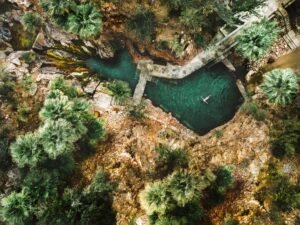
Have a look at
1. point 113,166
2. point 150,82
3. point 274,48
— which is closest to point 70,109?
point 113,166

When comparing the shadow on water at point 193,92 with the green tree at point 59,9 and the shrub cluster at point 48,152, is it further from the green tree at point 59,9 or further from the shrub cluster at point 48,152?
the shrub cluster at point 48,152

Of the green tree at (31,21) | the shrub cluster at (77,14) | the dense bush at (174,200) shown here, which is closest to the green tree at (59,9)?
the shrub cluster at (77,14)

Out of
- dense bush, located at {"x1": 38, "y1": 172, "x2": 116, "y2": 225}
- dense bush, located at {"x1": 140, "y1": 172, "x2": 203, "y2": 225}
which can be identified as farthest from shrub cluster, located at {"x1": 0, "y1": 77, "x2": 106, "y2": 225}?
dense bush, located at {"x1": 140, "y1": 172, "x2": 203, "y2": 225}

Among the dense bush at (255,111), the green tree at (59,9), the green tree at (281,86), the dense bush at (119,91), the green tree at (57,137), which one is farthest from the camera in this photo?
the dense bush at (119,91)

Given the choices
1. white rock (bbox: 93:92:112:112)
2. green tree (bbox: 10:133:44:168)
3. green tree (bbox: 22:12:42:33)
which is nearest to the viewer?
green tree (bbox: 10:133:44:168)

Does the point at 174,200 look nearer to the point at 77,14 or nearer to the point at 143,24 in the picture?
the point at 143,24

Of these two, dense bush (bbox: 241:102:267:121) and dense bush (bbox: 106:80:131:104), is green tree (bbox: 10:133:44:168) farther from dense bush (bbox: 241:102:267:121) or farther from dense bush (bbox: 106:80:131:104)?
dense bush (bbox: 241:102:267:121)

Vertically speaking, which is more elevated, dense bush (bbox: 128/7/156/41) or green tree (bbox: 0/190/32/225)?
dense bush (bbox: 128/7/156/41)
